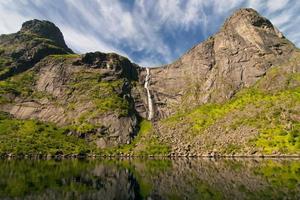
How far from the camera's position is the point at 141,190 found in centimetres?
6294

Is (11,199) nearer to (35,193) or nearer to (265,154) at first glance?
(35,193)

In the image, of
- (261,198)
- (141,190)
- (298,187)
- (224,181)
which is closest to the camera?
(261,198)

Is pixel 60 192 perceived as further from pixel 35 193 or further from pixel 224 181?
pixel 224 181

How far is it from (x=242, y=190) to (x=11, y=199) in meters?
39.0

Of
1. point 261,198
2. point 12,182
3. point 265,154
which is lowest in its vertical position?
point 261,198

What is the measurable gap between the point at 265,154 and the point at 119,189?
149216 millimetres

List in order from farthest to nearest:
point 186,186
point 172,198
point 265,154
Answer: point 265,154, point 186,186, point 172,198

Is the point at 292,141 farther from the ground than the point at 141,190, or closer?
farther from the ground

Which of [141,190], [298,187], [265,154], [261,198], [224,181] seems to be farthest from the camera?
[265,154]

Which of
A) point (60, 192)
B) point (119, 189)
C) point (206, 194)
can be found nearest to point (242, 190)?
point (206, 194)

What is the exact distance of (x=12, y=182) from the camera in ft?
241

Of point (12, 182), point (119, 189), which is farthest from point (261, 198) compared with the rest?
point (12, 182)

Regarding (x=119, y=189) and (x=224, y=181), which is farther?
(x=224, y=181)

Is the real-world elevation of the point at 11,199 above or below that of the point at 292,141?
below
